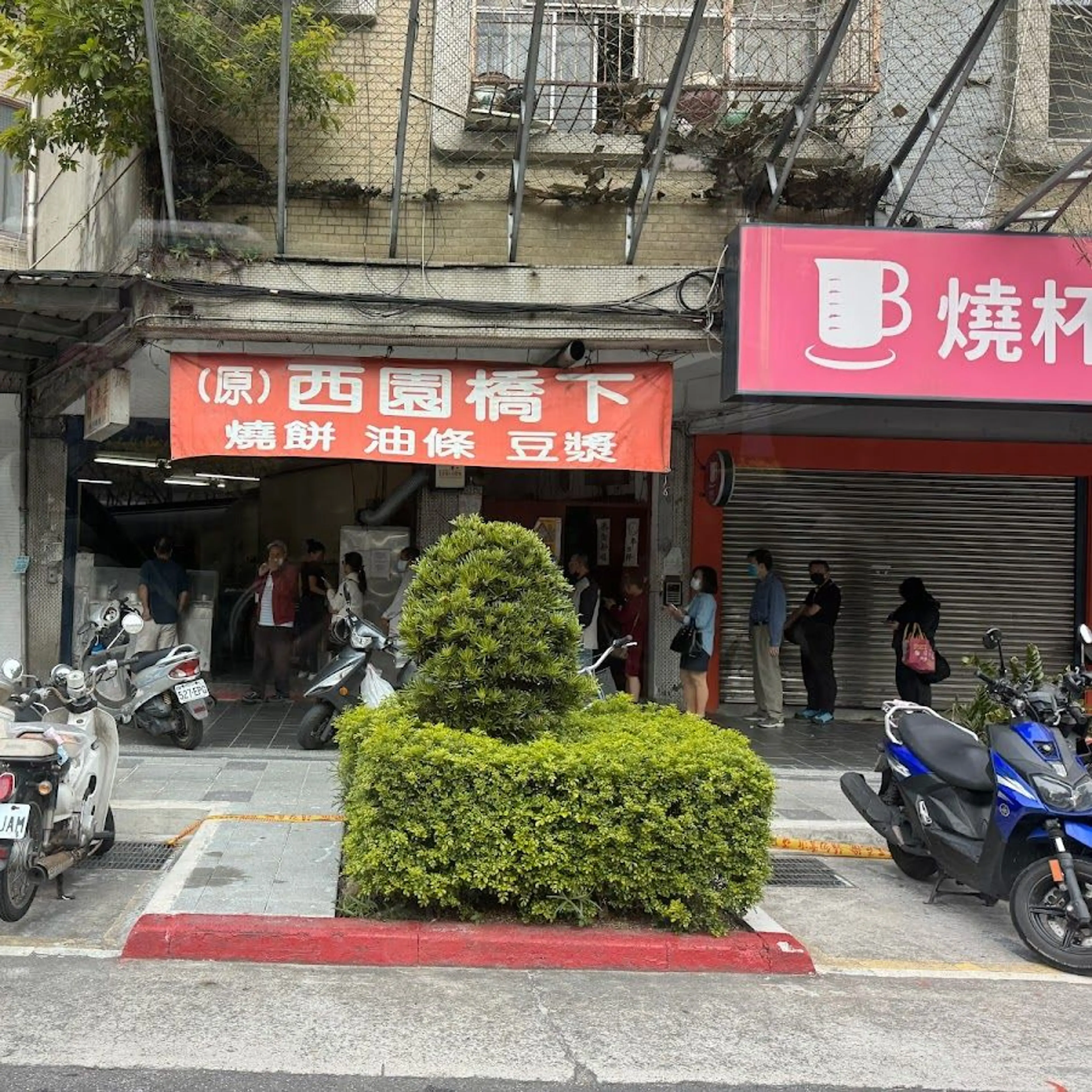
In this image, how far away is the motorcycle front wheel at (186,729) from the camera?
8938 millimetres

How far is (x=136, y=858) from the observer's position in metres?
6.32

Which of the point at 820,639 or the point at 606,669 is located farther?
the point at 820,639

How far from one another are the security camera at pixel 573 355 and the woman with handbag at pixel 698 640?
2.75 metres

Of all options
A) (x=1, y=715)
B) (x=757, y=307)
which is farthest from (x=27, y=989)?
(x=757, y=307)

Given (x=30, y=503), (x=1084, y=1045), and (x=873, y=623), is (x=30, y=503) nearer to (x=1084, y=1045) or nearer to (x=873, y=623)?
(x=873, y=623)

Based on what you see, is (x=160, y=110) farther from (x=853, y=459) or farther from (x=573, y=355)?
(x=853, y=459)

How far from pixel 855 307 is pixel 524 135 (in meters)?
2.76

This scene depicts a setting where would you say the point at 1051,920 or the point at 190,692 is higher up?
the point at 190,692

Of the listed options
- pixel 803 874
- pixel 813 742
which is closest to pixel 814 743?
pixel 813 742

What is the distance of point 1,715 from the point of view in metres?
5.38

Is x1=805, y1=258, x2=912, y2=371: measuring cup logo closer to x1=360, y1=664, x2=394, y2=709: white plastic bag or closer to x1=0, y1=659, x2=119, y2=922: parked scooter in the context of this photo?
x1=360, y1=664, x2=394, y2=709: white plastic bag

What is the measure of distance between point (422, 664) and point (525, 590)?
630mm

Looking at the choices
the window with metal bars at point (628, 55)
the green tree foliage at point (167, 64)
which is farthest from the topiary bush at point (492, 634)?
the green tree foliage at point (167, 64)

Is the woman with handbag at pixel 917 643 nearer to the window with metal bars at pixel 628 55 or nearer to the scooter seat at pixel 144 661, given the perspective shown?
the window with metal bars at pixel 628 55
